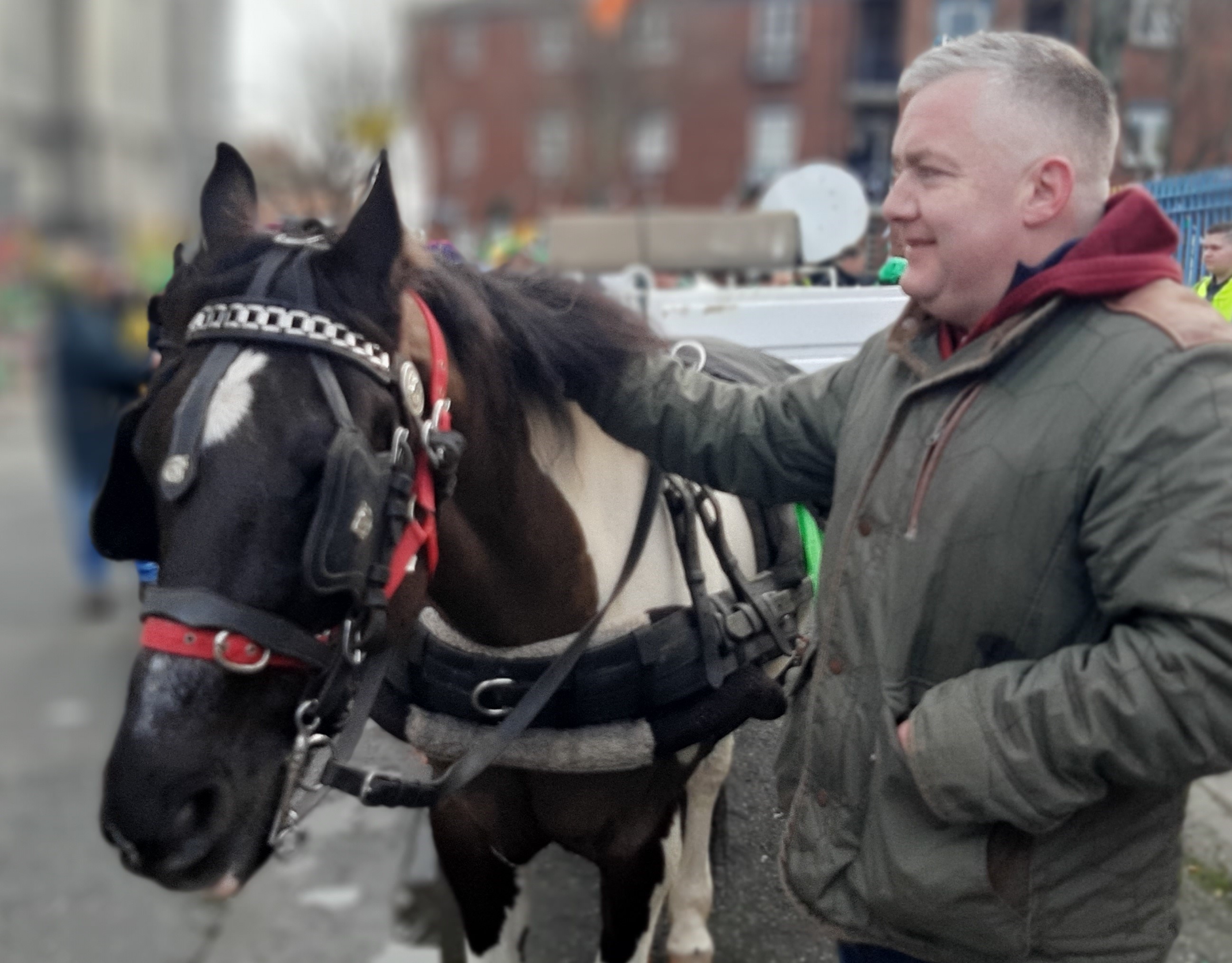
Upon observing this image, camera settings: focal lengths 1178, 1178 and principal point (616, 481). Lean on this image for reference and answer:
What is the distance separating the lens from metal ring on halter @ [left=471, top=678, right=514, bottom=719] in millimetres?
1989

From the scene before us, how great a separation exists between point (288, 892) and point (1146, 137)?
424 centimetres

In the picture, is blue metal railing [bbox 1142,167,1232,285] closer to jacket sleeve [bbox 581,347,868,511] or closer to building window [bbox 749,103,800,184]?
jacket sleeve [bbox 581,347,868,511]

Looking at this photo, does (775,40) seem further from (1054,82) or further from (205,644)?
(205,644)

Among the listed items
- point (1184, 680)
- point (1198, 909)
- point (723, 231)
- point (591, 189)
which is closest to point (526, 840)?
point (1184, 680)

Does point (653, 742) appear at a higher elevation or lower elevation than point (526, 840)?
higher

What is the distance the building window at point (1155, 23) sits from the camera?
15.7ft

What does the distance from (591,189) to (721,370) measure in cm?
2524

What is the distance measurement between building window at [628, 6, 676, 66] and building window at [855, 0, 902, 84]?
592cm

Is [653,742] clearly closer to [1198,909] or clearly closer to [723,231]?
[1198,909]

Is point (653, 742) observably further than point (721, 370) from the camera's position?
No

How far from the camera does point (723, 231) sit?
163 inches

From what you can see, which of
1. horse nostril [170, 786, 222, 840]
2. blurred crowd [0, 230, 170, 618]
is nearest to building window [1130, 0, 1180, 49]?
horse nostril [170, 786, 222, 840]

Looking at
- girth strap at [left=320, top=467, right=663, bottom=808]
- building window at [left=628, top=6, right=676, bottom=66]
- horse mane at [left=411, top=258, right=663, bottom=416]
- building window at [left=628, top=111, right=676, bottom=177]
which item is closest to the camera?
horse mane at [left=411, top=258, right=663, bottom=416]

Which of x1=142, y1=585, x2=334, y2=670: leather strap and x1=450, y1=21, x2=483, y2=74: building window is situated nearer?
x1=142, y1=585, x2=334, y2=670: leather strap
